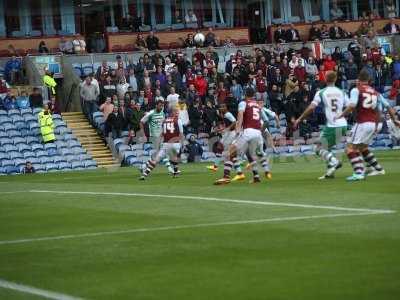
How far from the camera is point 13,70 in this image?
1758 inches

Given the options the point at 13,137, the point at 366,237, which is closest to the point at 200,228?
the point at 366,237

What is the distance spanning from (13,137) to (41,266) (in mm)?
28478

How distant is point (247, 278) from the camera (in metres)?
10.2

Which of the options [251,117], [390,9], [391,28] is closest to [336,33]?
[391,28]

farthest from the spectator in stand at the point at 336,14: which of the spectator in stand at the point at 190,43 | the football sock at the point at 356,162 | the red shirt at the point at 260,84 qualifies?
the football sock at the point at 356,162

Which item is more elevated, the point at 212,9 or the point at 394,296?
the point at 212,9

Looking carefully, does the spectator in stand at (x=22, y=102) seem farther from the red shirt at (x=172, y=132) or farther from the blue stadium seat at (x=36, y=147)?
the red shirt at (x=172, y=132)

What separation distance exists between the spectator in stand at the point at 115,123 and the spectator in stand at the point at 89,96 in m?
1.61

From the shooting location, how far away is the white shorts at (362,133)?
21.5 metres

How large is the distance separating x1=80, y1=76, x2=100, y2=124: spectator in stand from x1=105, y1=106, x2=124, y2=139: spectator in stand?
161cm

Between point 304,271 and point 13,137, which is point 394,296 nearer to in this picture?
point 304,271

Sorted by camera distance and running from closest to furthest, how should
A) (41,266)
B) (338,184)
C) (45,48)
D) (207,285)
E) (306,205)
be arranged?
(207,285) → (41,266) → (306,205) → (338,184) → (45,48)

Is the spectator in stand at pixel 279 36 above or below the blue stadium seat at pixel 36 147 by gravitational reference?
above

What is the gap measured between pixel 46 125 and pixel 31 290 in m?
29.6
